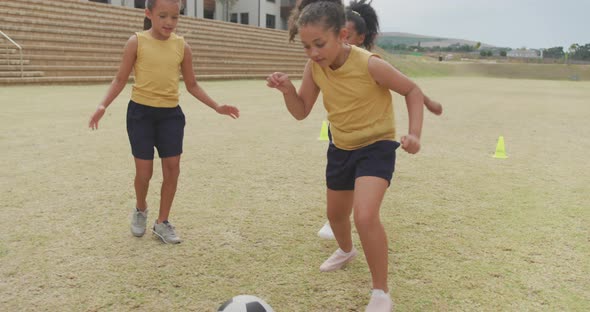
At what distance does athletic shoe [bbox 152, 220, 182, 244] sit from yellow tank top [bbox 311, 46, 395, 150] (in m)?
1.37

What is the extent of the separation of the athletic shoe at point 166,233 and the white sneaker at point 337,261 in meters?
1.05

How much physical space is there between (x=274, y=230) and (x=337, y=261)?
75 centimetres

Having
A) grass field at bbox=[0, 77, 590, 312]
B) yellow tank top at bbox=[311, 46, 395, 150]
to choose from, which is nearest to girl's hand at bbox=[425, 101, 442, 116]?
yellow tank top at bbox=[311, 46, 395, 150]

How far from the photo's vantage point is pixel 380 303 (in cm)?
241

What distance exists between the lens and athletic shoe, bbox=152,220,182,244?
329 cm

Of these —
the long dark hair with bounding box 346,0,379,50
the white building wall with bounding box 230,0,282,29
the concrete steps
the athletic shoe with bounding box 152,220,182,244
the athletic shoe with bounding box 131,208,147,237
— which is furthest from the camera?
the white building wall with bounding box 230,0,282,29

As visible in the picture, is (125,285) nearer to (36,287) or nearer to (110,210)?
(36,287)

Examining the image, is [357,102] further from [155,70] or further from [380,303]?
[155,70]

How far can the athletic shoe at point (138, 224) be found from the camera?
342cm

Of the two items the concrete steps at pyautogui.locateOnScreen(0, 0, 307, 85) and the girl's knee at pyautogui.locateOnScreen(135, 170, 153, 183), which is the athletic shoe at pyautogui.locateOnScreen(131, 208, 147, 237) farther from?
the concrete steps at pyautogui.locateOnScreen(0, 0, 307, 85)

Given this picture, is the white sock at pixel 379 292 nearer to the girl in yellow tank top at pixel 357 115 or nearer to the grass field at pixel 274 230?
the girl in yellow tank top at pixel 357 115

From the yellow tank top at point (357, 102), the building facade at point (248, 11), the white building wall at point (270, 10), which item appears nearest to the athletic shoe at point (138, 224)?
the yellow tank top at point (357, 102)

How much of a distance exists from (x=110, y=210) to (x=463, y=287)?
2.78 metres

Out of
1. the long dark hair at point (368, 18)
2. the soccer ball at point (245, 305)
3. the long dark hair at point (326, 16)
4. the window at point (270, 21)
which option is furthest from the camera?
the window at point (270, 21)
